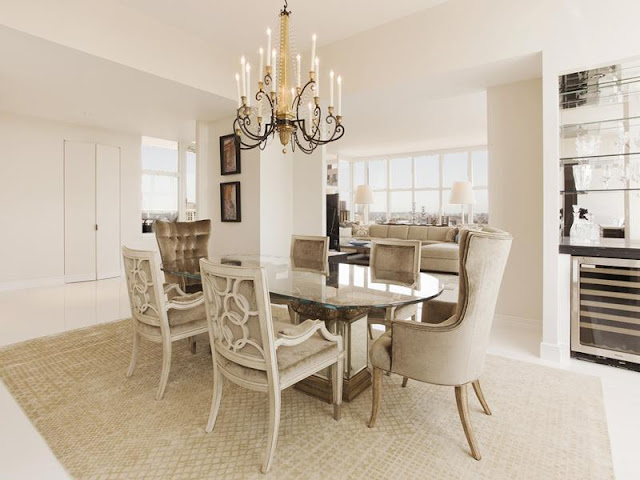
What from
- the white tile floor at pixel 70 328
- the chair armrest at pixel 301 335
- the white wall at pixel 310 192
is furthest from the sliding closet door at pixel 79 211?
the chair armrest at pixel 301 335

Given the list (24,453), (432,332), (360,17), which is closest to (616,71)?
(360,17)

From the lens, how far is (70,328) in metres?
3.50

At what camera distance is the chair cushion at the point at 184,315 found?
2256mm

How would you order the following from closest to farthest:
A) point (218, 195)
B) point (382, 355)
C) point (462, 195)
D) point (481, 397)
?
point (382, 355), point (481, 397), point (218, 195), point (462, 195)

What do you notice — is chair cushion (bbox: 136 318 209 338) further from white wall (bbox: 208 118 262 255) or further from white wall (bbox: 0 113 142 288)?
white wall (bbox: 0 113 142 288)

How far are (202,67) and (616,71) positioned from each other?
148 inches

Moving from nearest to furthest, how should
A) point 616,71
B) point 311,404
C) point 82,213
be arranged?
point 311,404, point 616,71, point 82,213

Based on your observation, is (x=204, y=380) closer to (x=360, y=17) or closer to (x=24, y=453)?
(x=24, y=453)

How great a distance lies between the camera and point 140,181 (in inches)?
268

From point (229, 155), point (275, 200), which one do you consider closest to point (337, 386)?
point (275, 200)

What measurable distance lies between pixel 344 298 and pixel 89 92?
4158 millimetres

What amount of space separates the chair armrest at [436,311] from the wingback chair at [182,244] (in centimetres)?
189

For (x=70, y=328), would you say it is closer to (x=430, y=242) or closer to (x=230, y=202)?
(x=230, y=202)

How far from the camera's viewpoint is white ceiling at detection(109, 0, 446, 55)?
128 inches
